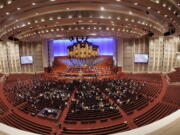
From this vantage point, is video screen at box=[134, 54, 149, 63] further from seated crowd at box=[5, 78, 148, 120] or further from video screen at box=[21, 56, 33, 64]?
video screen at box=[21, 56, 33, 64]

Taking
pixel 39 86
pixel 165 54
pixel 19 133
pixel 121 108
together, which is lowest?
pixel 121 108

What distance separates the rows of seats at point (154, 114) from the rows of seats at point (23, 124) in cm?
560

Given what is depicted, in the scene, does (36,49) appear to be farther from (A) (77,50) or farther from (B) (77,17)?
(B) (77,17)

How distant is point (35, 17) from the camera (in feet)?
35.2

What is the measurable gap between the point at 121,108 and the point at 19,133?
10.1 metres

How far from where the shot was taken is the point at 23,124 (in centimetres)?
888

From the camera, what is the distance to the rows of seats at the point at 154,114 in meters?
8.88

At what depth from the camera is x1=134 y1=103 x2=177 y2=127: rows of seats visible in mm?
8883

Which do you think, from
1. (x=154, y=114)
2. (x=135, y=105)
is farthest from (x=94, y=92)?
(x=154, y=114)

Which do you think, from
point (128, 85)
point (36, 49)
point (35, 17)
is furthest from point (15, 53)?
point (128, 85)

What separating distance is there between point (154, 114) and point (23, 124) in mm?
8727

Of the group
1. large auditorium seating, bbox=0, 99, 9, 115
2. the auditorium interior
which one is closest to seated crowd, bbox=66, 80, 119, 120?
the auditorium interior

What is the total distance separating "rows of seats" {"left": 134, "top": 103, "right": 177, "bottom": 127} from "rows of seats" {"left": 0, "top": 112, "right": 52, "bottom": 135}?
560 centimetres

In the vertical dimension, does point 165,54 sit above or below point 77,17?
below
